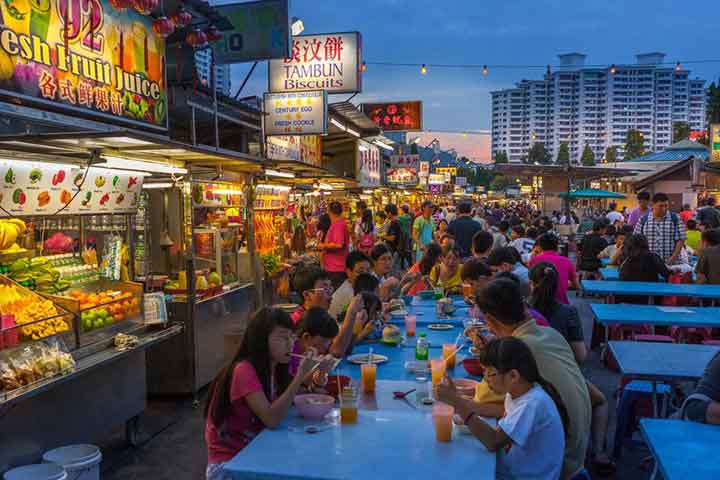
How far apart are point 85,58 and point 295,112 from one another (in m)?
4.39

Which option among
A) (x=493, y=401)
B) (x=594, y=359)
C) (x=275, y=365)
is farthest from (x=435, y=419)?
(x=594, y=359)

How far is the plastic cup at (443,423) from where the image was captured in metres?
3.09

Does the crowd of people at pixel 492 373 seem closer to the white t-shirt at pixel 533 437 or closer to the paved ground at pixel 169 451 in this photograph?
the white t-shirt at pixel 533 437

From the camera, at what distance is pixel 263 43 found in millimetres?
9070

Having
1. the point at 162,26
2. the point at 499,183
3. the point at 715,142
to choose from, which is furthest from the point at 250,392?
the point at 499,183

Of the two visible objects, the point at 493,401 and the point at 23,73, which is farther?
the point at 23,73

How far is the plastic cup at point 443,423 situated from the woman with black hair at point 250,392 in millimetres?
747

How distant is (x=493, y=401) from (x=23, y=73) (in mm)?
4796

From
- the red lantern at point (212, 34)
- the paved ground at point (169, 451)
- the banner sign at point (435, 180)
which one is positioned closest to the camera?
the paved ground at point (169, 451)

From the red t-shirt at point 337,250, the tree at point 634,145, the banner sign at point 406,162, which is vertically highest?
the tree at point 634,145

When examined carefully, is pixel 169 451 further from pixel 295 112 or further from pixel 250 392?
pixel 295 112

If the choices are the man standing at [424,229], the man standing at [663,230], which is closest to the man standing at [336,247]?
the man standing at [424,229]

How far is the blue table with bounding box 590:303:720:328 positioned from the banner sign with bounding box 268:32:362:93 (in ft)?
19.3

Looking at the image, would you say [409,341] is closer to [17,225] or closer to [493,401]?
[493,401]
